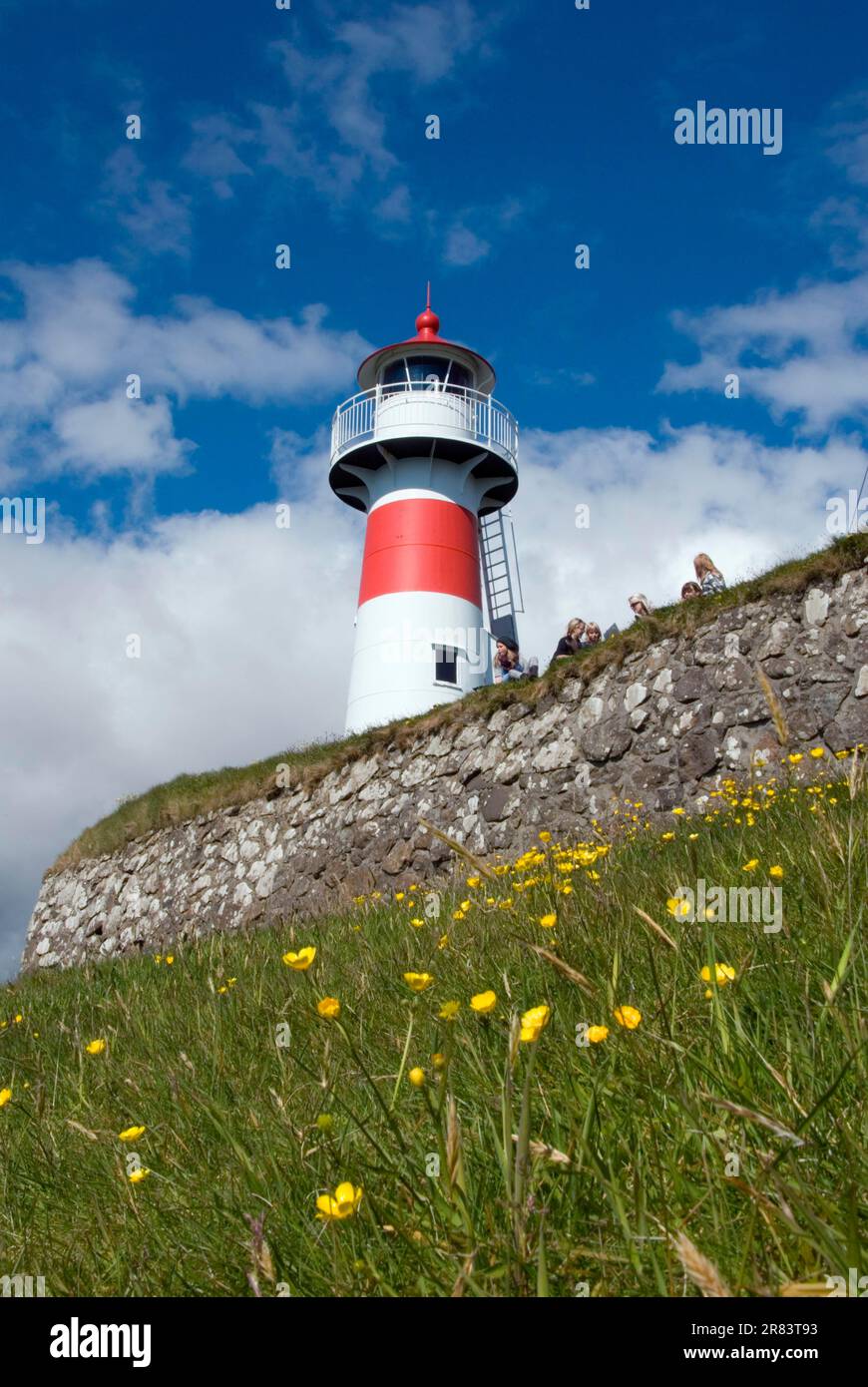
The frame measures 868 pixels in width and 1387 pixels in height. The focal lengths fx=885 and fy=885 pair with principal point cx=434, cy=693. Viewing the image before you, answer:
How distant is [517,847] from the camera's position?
10203 millimetres

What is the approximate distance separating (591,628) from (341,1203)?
464 inches

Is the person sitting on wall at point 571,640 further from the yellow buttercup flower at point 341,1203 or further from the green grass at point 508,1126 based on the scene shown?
the yellow buttercup flower at point 341,1203

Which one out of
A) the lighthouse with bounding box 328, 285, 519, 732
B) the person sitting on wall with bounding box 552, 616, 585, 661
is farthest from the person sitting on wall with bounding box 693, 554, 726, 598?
the lighthouse with bounding box 328, 285, 519, 732

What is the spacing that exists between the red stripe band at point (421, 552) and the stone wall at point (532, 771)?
5.46m

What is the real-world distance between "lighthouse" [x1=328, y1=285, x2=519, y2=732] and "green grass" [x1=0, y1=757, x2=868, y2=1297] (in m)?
13.8

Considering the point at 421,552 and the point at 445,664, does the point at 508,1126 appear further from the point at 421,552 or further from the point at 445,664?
the point at 421,552

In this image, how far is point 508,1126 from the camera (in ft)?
3.14

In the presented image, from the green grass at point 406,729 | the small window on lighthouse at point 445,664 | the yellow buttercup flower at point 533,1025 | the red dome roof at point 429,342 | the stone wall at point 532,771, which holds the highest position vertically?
the red dome roof at point 429,342

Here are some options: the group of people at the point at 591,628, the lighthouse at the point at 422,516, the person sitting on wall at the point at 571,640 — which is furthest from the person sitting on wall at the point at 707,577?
the lighthouse at the point at 422,516

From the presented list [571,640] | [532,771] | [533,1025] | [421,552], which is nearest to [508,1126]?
[533,1025]

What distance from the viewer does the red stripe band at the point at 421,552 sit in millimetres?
17781

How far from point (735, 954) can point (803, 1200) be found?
3.47 feet
